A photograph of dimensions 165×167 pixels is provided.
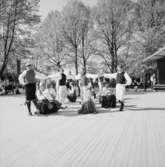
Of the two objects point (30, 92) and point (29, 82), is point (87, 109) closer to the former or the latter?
point (30, 92)

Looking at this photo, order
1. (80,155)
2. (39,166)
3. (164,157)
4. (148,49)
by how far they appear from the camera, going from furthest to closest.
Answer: (148,49), (80,155), (164,157), (39,166)

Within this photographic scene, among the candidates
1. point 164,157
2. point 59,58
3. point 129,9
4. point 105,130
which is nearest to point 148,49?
point 129,9

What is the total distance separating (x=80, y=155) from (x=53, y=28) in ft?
98.7

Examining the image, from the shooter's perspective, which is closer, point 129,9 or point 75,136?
point 75,136

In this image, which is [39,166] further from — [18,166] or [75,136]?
[75,136]

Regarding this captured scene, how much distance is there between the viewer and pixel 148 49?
27.9 m

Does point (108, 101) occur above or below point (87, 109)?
above

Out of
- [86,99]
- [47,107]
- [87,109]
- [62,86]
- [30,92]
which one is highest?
[62,86]

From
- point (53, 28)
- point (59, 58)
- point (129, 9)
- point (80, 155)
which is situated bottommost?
point (80, 155)

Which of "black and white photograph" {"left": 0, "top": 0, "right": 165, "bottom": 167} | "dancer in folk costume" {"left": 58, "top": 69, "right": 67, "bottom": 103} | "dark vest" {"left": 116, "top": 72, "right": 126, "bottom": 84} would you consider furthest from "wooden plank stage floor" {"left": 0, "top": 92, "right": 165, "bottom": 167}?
"dancer in folk costume" {"left": 58, "top": 69, "right": 67, "bottom": 103}

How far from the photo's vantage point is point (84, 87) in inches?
393

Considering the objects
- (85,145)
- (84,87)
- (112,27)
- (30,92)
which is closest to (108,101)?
(84,87)

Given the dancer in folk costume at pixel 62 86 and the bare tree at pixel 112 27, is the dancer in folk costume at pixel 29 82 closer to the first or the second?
the dancer in folk costume at pixel 62 86

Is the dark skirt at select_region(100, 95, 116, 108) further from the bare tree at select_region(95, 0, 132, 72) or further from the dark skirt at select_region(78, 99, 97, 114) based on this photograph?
the bare tree at select_region(95, 0, 132, 72)
